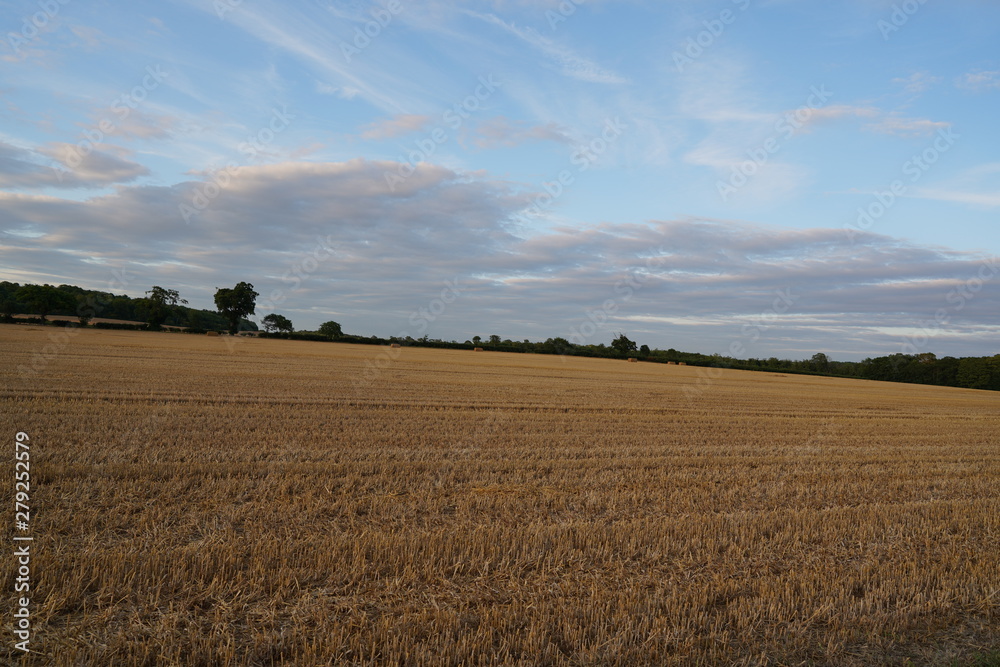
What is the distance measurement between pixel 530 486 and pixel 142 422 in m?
9.30

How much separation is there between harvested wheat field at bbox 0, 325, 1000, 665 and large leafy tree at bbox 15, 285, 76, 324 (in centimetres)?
8344

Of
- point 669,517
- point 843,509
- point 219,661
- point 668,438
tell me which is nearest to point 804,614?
point 669,517

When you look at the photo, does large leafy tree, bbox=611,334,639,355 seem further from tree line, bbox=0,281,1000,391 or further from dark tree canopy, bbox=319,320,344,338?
dark tree canopy, bbox=319,320,344,338

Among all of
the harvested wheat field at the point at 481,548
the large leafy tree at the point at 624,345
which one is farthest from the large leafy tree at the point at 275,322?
the harvested wheat field at the point at 481,548

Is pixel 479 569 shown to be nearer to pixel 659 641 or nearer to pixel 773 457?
pixel 659 641

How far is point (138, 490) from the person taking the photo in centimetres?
757

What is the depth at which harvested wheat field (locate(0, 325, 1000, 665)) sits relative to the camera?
443cm

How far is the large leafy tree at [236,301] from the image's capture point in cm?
9969

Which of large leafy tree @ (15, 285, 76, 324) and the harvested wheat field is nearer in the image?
the harvested wheat field

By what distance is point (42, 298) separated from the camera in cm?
7875

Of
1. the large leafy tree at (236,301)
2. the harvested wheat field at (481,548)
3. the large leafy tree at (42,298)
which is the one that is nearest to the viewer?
the harvested wheat field at (481,548)

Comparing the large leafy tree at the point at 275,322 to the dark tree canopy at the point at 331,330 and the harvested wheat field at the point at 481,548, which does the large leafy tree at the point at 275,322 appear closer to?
the dark tree canopy at the point at 331,330

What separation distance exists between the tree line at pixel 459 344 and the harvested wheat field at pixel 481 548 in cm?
7037

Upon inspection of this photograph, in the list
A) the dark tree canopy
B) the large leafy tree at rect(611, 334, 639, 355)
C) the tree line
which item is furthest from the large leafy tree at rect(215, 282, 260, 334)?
the large leafy tree at rect(611, 334, 639, 355)
